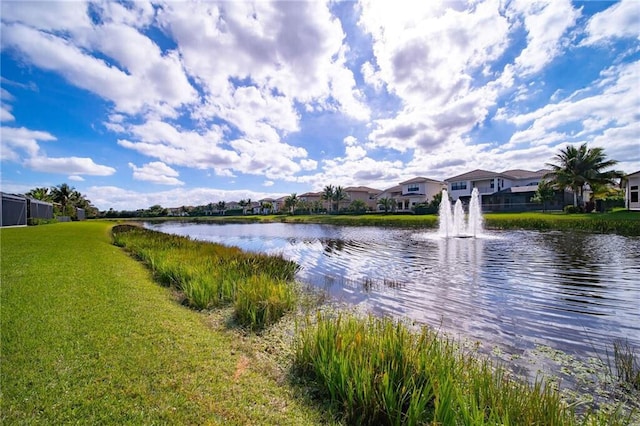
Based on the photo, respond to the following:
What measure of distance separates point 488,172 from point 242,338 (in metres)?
62.6

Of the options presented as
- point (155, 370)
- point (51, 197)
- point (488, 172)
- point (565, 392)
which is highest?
point (488, 172)

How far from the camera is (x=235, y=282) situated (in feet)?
28.2

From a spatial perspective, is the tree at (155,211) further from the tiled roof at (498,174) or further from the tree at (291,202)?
the tiled roof at (498,174)

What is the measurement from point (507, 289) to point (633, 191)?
41.5 meters

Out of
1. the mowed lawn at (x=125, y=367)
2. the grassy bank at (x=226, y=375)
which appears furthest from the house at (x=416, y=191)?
the grassy bank at (x=226, y=375)

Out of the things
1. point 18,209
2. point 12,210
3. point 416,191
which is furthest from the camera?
point 416,191

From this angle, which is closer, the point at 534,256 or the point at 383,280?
the point at 383,280

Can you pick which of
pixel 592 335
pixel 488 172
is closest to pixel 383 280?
pixel 592 335

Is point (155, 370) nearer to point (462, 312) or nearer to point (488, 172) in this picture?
point (462, 312)

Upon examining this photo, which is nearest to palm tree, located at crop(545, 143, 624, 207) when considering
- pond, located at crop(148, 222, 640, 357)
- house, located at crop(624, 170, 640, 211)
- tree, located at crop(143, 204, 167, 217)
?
house, located at crop(624, 170, 640, 211)

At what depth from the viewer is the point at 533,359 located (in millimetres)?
5055

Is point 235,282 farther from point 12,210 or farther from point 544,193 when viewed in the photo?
point 544,193

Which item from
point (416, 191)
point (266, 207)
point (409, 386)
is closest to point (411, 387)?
point (409, 386)

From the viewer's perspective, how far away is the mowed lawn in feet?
10.8
